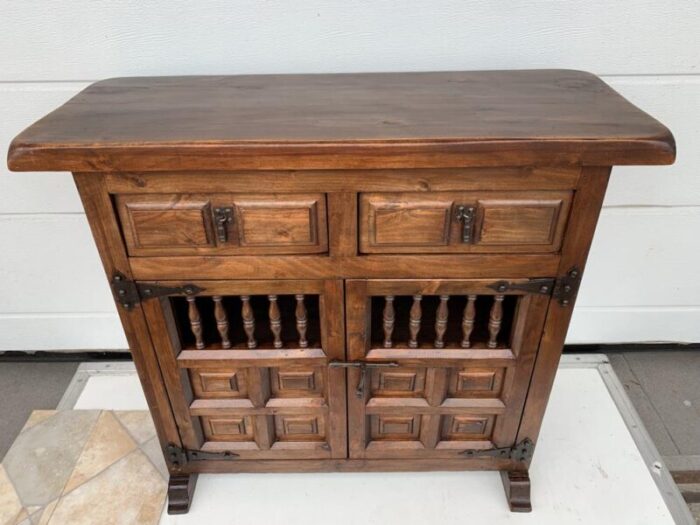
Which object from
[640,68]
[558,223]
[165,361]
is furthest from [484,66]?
[165,361]

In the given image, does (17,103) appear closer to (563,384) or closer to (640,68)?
Answer: (640,68)

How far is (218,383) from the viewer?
113 centimetres

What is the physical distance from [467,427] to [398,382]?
23 centimetres

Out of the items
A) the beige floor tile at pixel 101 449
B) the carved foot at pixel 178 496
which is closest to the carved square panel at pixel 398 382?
the carved foot at pixel 178 496

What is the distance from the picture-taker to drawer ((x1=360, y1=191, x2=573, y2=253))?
34.2 inches

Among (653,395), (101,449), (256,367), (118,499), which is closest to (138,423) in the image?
(101,449)

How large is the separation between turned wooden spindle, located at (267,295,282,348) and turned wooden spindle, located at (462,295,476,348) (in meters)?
0.38

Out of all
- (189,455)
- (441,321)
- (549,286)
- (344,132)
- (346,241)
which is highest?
(344,132)

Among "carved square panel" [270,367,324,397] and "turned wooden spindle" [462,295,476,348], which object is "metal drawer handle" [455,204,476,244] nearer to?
"turned wooden spindle" [462,295,476,348]

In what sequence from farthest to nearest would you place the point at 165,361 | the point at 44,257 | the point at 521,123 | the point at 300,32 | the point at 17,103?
the point at 44,257
the point at 17,103
the point at 300,32
the point at 165,361
the point at 521,123

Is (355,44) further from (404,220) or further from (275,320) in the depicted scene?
(275,320)

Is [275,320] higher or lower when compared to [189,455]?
higher

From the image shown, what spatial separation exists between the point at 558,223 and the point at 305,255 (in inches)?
17.8

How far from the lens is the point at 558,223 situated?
890 mm
